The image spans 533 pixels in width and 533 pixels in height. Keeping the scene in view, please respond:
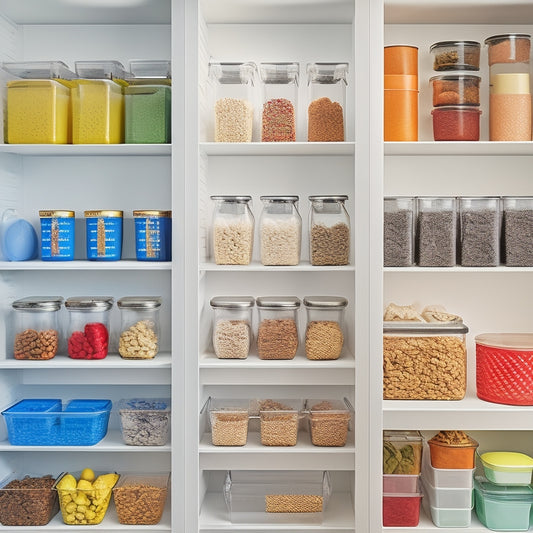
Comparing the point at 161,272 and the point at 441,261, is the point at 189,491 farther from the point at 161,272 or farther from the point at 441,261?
the point at 441,261

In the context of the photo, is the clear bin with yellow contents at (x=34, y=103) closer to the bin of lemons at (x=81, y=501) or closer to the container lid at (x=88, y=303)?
the container lid at (x=88, y=303)

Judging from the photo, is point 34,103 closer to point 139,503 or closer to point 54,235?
point 54,235

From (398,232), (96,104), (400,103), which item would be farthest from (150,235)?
(400,103)

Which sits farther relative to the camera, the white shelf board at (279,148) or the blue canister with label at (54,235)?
the blue canister with label at (54,235)

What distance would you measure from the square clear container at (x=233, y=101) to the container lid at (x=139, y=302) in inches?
26.1

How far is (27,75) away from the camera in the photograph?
8.80 feet

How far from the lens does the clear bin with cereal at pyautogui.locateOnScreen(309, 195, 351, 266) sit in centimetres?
266

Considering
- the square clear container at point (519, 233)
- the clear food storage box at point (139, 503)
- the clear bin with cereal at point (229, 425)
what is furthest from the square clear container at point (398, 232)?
the clear food storage box at point (139, 503)

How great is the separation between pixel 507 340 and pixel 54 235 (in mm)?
1825

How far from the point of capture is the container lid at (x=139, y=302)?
2723 mm

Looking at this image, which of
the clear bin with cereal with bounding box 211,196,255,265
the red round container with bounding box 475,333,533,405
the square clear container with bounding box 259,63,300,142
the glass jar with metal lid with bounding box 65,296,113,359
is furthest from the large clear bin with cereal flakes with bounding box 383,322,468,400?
the glass jar with metal lid with bounding box 65,296,113,359

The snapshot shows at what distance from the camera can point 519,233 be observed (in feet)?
8.71

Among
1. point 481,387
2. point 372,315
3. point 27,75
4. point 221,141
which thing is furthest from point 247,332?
point 27,75

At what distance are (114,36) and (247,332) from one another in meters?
1.37
